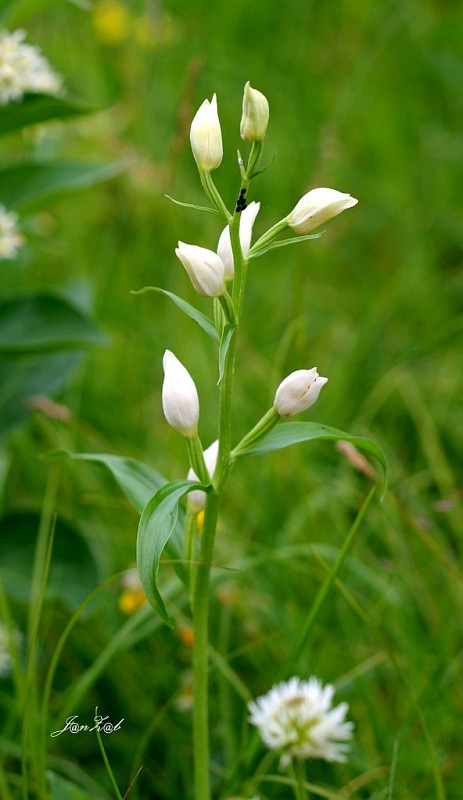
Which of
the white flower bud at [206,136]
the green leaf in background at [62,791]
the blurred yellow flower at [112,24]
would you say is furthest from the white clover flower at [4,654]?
the blurred yellow flower at [112,24]

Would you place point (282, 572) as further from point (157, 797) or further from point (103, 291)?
point (103, 291)

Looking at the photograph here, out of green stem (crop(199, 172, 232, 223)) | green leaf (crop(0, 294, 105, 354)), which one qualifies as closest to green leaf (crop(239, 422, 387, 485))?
green stem (crop(199, 172, 232, 223))

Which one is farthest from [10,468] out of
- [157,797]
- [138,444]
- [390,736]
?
[390,736]

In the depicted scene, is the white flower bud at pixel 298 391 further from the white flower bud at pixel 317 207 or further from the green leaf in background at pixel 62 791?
the green leaf in background at pixel 62 791

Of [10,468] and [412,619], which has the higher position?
[10,468]

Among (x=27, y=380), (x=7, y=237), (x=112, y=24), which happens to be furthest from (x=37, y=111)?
(x=112, y=24)

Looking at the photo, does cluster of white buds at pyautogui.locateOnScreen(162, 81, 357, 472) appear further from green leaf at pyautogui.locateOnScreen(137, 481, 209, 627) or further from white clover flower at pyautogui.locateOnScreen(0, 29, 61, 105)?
white clover flower at pyautogui.locateOnScreen(0, 29, 61, 105)

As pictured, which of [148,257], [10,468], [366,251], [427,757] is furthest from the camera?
[366,251]
